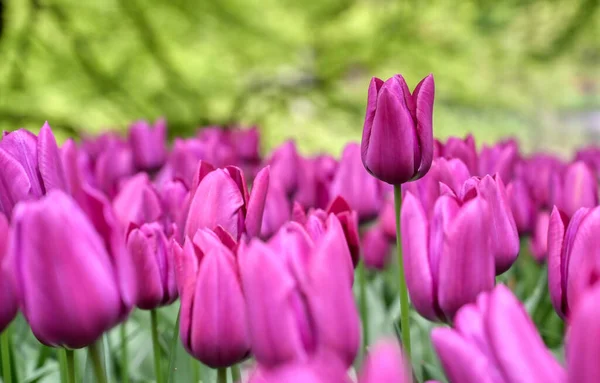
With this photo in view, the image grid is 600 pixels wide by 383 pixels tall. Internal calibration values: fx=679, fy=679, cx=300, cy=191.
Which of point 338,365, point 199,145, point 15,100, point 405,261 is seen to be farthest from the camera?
point 15,100

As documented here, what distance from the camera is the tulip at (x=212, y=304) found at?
1.76 feet

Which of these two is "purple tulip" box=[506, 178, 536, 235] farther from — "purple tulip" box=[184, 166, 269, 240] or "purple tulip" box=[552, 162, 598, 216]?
"purple tulip" box=[184, 166, 269, 240]

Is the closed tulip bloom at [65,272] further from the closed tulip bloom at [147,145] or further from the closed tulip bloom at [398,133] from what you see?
the closed tulip bloom at [147,145]

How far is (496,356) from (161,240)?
47cm

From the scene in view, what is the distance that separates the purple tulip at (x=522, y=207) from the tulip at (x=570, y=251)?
1.80 ft

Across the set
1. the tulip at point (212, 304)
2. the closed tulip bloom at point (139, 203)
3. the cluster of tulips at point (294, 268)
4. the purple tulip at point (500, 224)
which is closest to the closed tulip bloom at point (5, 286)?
the cluster of tulips at point (294, 268)

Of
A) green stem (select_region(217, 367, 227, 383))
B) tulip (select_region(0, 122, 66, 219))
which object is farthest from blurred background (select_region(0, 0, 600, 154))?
green stem (select_region(217, 367, 227, 383))

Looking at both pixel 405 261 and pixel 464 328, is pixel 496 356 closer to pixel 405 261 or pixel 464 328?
pixel 464 328

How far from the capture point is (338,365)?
0.35 metres

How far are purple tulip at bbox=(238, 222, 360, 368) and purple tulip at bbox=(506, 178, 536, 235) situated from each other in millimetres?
739

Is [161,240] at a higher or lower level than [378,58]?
lower

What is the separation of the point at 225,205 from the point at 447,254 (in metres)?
0.22

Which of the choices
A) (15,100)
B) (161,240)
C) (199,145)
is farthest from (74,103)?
(161,240)

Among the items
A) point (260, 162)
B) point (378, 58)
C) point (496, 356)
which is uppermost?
point (378, 58)
